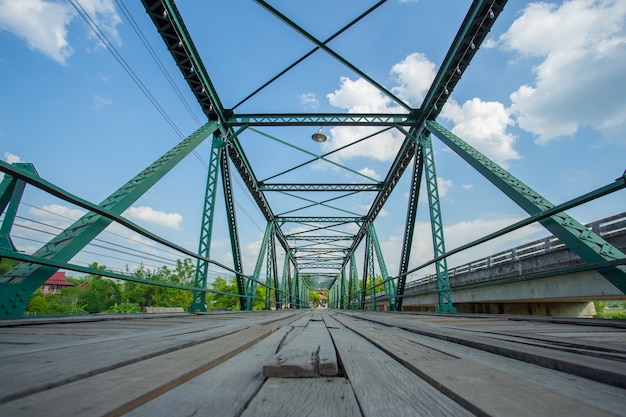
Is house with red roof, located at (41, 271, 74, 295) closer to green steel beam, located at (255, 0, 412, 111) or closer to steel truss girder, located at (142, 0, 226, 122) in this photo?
steel truss girder, located at (142, 0, 226, 122)

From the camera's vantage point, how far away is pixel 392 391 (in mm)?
856

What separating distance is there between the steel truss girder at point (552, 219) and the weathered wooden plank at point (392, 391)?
140 inches

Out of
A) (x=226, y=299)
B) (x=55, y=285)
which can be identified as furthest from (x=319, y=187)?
(x=55, y=285)

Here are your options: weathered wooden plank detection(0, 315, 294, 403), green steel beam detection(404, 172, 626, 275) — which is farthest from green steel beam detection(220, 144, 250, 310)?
weathered wooden plank detection(0, 315, 294, 403)

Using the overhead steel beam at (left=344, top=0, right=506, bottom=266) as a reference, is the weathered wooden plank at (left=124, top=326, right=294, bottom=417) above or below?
below

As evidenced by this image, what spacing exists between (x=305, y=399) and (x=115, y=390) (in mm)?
477

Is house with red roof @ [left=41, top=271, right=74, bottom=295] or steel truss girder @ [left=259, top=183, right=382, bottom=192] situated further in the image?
house with red roof @ [left=41, top=271, right=74, bottom=295]

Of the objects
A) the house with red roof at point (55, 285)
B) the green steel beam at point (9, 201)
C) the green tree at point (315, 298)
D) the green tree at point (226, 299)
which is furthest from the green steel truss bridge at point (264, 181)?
the green tree at point (315, 298)

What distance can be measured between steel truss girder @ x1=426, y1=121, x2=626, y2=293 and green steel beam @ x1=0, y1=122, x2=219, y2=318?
6.01 meters

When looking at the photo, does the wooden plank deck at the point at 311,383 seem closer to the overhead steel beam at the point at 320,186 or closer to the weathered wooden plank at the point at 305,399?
the weathered wooden plank at the point at 305,399

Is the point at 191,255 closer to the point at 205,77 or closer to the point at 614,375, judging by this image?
the point at 614,375

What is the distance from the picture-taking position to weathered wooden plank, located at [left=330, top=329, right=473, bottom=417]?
27.9 inches

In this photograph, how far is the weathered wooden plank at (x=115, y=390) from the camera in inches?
23.8

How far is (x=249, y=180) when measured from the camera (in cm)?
1491
